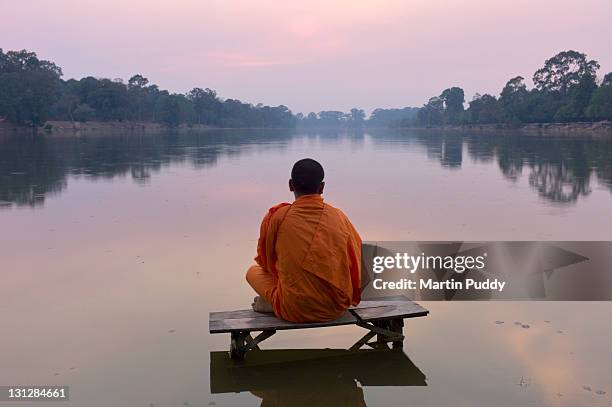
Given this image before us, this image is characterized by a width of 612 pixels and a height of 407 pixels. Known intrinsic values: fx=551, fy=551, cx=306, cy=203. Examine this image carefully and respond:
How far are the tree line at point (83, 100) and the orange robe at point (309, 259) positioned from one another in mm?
93000

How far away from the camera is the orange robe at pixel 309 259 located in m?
4.40

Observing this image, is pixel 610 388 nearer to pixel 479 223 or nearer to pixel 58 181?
pixel 479 223

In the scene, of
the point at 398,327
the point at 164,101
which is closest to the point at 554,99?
the point at 164,101

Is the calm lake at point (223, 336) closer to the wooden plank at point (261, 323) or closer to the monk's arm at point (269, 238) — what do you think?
the wooden plank at point (261, 323)

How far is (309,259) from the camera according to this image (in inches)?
172

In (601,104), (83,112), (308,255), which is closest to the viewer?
(308,255)

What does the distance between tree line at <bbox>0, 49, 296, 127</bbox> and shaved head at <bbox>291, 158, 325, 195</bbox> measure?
93.0m

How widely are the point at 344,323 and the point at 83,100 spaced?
11718 centimetres

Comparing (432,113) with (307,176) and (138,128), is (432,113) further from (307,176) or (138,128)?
(307,176)

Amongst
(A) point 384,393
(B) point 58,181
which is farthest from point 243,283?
(B) point 58,181

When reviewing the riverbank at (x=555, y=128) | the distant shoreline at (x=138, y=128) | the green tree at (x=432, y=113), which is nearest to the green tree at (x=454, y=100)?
the green tree at (x=432, y=113)

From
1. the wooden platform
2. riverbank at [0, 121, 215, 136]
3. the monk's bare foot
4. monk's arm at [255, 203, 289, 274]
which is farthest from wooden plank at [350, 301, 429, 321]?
riverbank at [0, 121, 215, 136]

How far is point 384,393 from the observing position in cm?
421

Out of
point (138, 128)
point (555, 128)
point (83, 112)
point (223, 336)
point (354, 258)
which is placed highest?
point (83, 112)
